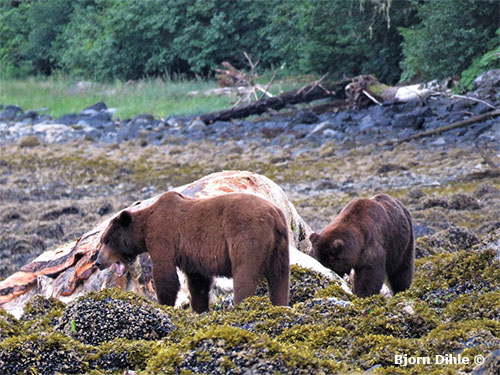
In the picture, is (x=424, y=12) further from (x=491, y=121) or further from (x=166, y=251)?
Answer: (x=166, y=251)

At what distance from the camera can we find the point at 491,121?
23.1 m

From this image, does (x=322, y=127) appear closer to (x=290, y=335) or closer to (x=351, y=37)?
(x=351, y=37)

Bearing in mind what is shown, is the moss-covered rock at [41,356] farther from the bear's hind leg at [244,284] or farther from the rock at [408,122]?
the rock at [408,122]

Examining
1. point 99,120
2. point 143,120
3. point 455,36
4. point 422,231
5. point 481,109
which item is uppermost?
point 455,36

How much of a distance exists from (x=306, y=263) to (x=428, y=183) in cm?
1078

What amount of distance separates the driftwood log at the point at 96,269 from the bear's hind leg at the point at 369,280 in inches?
10.2

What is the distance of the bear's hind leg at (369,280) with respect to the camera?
8.67 metres

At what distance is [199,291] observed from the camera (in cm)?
794

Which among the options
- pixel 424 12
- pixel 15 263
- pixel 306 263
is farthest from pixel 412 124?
pixel 306 263

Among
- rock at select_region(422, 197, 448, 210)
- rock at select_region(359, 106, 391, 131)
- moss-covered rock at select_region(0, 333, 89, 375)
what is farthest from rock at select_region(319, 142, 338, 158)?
moss-covered rock at select_region(0, 333, 89, 375)

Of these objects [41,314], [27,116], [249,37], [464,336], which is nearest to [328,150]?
[41,314]

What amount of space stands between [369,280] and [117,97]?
37.2m

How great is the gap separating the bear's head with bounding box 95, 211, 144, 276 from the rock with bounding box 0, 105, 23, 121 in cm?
3437

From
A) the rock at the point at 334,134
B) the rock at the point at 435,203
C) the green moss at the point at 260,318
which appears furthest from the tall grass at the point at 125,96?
the green moss at the point at 260,318
